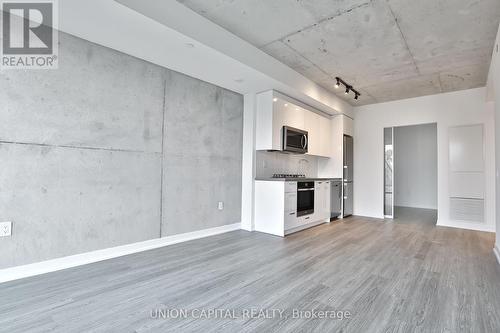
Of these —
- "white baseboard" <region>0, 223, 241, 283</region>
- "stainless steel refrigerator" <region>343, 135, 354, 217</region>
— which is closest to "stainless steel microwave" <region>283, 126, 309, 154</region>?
"stainless steel refrigerator" <region>343, 135, 354, 217</region>

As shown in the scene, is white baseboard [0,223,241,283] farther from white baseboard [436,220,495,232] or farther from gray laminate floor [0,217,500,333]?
white baseboard [436,220,495,232]

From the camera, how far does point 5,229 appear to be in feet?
7.72

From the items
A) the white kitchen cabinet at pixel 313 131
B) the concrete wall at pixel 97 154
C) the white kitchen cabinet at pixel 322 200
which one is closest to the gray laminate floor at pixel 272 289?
the concrete wall at pixel 97 154

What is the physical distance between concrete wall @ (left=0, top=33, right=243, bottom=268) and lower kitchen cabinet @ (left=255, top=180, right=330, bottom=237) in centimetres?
85

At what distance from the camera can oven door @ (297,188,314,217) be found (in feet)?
15.0

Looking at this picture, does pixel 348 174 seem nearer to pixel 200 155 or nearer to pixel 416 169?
pixel 416 169

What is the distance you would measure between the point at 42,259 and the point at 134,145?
152 cm

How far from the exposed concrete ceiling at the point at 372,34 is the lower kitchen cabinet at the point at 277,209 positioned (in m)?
2.05

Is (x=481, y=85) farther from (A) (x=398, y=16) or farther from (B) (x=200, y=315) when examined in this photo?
(B) (x=200, y=315)

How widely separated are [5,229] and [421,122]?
279 inches

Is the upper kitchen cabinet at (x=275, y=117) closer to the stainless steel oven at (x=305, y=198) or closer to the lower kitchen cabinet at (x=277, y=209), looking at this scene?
the lower kitchen cabinet at (x=277, y=209)

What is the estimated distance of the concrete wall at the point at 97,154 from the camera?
2.45 meters

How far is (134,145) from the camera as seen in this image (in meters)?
3.25

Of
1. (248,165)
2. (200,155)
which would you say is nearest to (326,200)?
(248,165)
